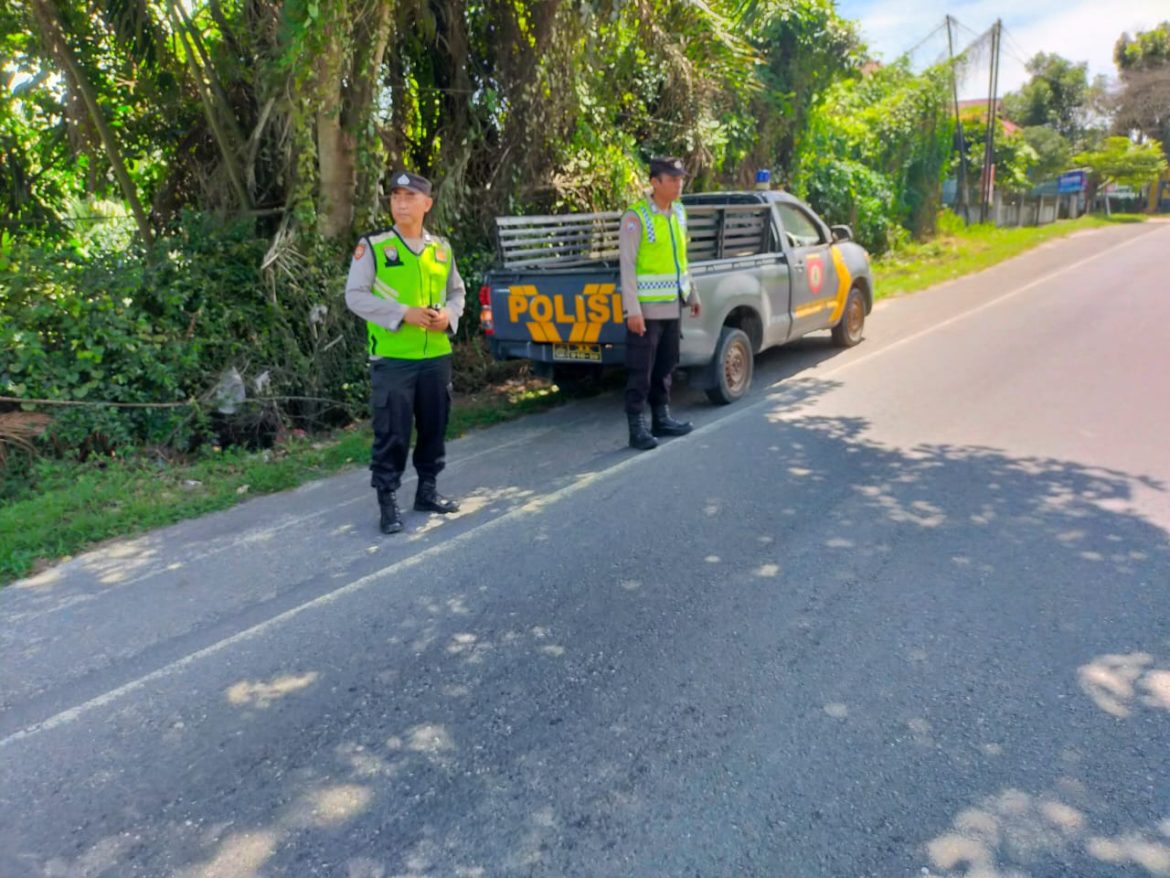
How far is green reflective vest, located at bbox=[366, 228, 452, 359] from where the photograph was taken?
15.0 feet

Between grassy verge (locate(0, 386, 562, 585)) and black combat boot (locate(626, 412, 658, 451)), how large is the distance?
5.13 ft

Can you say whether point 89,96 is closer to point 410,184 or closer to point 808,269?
point 410,184

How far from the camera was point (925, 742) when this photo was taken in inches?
110

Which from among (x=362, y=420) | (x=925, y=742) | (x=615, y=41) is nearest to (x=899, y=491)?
(x=925, y=742)

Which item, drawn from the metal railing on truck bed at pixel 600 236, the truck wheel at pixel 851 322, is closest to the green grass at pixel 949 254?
the truck wheel at pixel 851 322

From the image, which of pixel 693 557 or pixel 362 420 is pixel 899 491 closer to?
pixel 693 557

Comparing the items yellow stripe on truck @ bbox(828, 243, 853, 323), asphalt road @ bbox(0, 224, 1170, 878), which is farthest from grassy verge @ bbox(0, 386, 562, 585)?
yellow stripe on truck @ bbox(828, 243, 853, 323)

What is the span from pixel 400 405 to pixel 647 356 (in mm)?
2056

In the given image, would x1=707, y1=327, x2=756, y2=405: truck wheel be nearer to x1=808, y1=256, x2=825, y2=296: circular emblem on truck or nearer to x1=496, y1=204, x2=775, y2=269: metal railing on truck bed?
x1=496, y1=204, x2=775, y2=269: metal railing on truck bed

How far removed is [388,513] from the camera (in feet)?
15.9

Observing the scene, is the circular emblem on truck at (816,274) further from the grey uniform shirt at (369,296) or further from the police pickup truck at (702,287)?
the grey uniform shirt at (369,296)

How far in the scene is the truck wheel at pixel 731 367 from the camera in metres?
7.17

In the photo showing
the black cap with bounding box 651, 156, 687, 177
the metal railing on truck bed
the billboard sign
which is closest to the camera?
the black cap with bounding box 651, 156, 687, 177

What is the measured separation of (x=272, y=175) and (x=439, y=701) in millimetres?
6330
